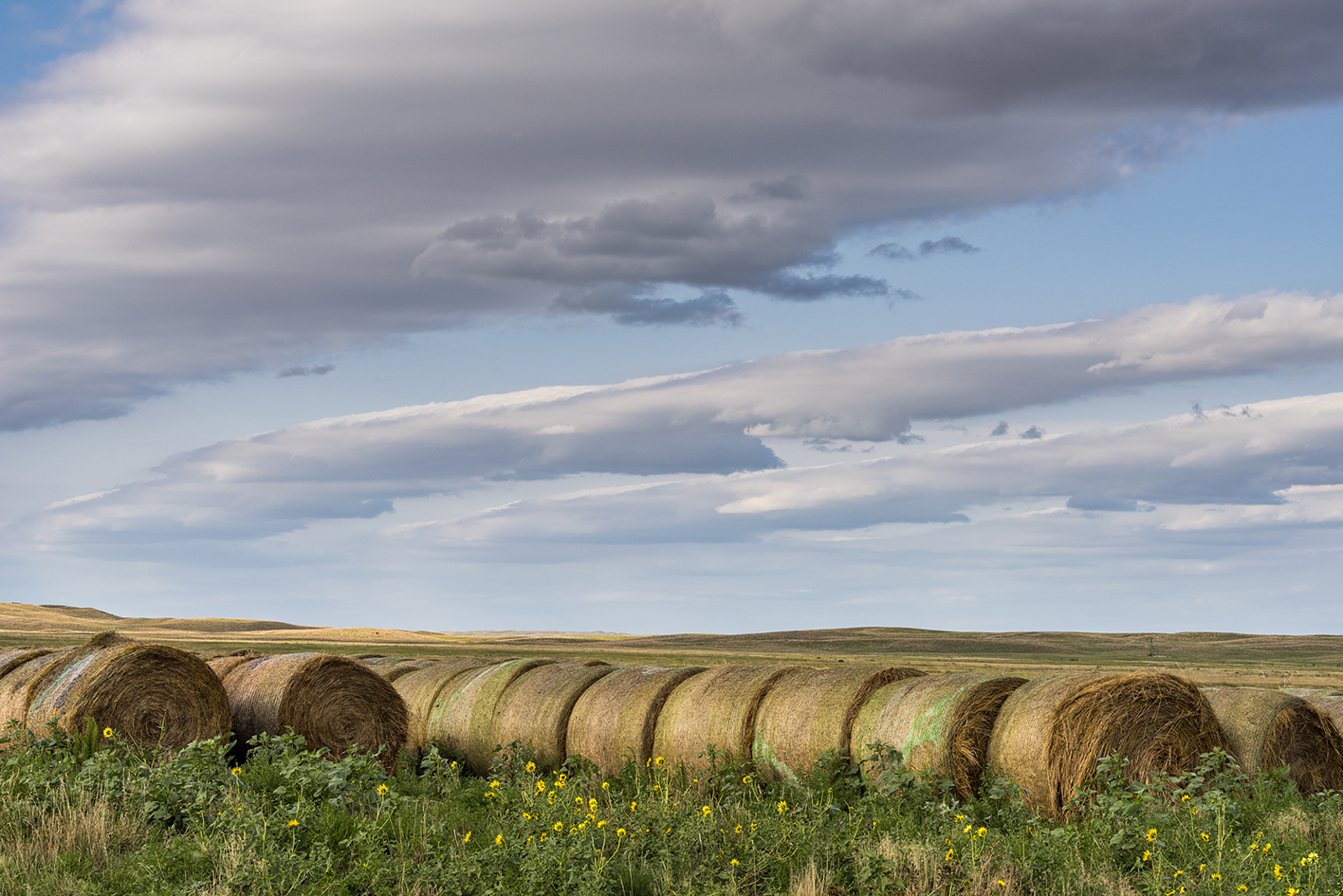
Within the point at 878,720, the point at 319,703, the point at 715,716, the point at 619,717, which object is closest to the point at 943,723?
the point at 878,720

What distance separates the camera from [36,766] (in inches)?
474

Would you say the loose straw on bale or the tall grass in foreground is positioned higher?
the loose straw on bale

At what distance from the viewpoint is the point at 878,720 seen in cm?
1323

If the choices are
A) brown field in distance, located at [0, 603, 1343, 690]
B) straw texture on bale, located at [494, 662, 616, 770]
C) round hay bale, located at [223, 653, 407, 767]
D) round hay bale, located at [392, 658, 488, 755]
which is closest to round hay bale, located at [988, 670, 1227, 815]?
straw texture on bale, located at [494, 662, 616, 770]

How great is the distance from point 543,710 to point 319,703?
10.1 feet

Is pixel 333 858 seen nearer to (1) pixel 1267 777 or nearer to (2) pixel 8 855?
(2) pixel 8 855

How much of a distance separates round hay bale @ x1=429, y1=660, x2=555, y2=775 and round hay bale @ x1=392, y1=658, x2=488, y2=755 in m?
0.15

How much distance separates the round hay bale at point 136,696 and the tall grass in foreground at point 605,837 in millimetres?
1312

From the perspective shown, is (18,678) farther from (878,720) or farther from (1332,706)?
(1332,706)

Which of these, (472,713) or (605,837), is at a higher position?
(472,713)

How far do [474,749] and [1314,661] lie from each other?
3436 inches

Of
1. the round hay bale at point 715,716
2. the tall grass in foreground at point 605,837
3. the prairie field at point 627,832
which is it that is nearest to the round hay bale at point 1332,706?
the prairie field at point 627,832

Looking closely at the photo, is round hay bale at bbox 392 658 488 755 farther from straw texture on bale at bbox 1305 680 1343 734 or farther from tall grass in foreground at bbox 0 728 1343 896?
straw texture on bale at bbox 1305 680 1343 734

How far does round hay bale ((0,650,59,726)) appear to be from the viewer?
14.5 meters
